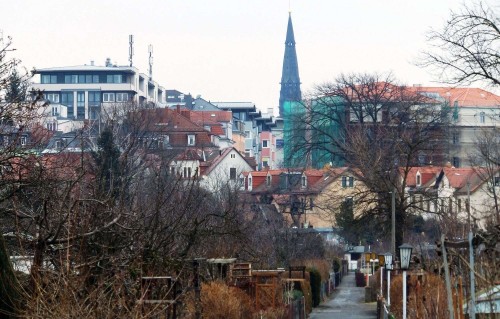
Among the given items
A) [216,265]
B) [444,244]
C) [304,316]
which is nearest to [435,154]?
[304,316]

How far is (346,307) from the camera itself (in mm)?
52312

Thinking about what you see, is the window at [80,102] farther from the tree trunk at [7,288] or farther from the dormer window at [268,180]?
the tree trunk at [7,288]

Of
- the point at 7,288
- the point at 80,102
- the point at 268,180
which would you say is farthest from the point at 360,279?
the point at 80,102

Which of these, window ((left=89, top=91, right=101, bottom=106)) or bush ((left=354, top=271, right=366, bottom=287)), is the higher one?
window ((left=89, top=91, right=101, bottom=106))

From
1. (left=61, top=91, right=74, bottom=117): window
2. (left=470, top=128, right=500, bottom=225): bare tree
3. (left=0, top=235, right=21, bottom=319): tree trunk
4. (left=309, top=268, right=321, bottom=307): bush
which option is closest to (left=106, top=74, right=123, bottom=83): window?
(left=61, top=91, right=74, bottom=117): window

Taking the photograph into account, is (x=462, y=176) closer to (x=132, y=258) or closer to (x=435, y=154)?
(x=435, y=154)

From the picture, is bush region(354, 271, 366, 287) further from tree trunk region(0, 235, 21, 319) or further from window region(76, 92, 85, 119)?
window region(76, 92, 85, 119)

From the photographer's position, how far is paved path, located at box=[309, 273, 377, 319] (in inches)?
1774

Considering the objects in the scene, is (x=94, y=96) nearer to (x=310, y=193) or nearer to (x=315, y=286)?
(x=310, y=193)

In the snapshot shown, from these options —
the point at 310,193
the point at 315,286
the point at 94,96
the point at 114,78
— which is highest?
the point at 114,78

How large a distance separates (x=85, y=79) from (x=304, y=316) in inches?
5343

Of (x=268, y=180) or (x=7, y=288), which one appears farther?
(x=268, y=180)

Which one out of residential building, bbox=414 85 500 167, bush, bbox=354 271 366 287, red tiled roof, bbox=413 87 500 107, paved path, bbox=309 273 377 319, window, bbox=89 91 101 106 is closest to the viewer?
paved path, bbox=309 273 377 319

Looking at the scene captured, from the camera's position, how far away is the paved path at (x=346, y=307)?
45.1 metres
